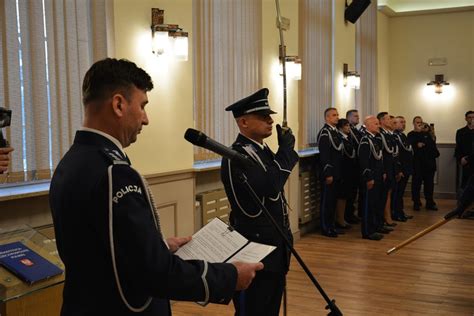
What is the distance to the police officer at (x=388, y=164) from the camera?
6.88 meters

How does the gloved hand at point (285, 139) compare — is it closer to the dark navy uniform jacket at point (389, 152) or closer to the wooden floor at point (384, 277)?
the wooden floor at point (384, 277)

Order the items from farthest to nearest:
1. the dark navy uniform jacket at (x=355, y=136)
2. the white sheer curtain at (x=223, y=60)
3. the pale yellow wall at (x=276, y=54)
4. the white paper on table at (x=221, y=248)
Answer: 1. the dark navy uniform jacket at (x=355, y=136)
2. the pale yellow wall at (x=276, y=54)
3. the white sheer curtain at (x=223, y=60)
4. the white paper on table at (x=221, y=248)

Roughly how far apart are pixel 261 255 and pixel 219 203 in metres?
3.21

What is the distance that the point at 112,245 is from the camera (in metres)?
1.22

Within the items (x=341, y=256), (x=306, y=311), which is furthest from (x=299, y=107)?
(x=306, y=311)

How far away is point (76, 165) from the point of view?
1294mm

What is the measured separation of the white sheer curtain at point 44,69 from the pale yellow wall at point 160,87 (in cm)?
21

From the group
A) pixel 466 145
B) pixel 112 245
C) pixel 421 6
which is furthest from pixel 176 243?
pixel 421 6

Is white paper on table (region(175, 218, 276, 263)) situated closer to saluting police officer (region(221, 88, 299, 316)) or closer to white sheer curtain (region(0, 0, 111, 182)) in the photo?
saluting police officer (region(221, 88, 299, 316))

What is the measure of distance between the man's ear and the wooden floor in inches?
111

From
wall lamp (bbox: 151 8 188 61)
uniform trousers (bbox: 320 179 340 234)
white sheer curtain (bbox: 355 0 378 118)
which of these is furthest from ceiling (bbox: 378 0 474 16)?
wall lamp (bbox: 151 8 188 61)

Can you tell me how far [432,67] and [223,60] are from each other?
22.2ft

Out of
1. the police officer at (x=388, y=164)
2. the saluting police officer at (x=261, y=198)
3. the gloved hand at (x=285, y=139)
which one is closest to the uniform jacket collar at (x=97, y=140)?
the saluting police officer at (x=261, y=198)

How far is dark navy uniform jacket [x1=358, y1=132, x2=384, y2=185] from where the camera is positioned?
20.9 ft
